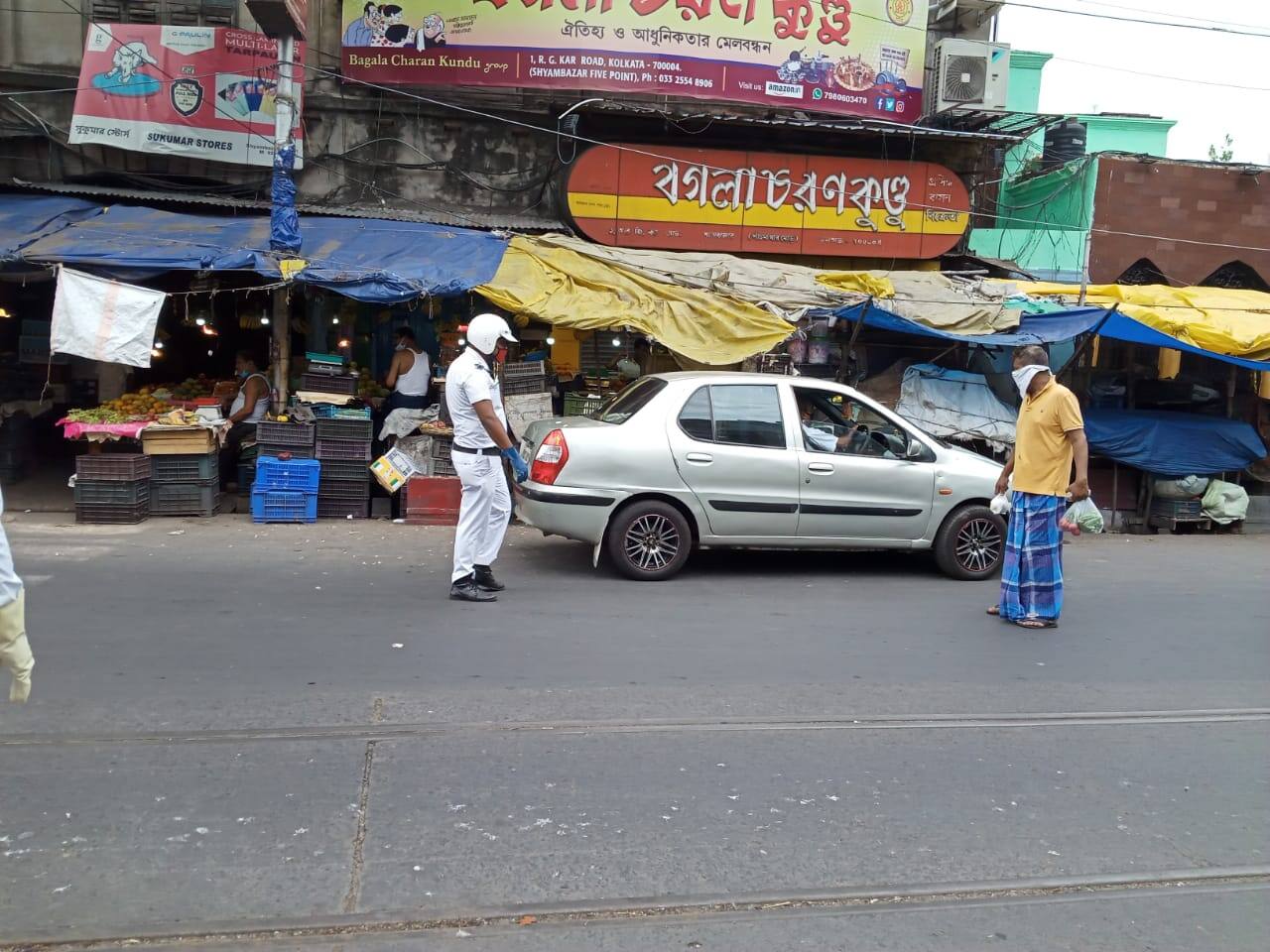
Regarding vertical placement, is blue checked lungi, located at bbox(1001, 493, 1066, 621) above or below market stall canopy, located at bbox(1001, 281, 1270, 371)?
below

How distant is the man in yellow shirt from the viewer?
22.5 ft

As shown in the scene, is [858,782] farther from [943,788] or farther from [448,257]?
[448,257]

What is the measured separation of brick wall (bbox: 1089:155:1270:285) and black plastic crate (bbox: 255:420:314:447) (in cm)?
1138

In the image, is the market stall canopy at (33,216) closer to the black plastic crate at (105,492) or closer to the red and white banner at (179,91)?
the red and white banner at (179,91)

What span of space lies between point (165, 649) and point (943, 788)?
4267 millimetres

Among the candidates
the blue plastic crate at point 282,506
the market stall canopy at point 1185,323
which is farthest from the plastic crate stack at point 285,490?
the market stall canopy at point 1185,323

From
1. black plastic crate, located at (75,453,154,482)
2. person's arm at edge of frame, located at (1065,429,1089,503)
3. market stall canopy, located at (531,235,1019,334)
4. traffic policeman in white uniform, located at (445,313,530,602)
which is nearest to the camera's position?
person's arm at edge of frame, located at (1065,429,1089,503)

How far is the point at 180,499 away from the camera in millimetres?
10328

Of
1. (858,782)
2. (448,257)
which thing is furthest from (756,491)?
(448,257)

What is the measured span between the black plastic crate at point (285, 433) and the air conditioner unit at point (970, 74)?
378 inches

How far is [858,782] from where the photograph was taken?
14.1ft

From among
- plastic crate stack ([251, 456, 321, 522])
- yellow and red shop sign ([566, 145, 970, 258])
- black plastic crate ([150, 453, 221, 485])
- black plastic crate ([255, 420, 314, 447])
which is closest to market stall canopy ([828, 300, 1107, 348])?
yellow and red shop sign ([566, 145, 970, 258])

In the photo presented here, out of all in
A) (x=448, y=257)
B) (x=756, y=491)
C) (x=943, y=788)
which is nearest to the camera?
(x=943, y=788)

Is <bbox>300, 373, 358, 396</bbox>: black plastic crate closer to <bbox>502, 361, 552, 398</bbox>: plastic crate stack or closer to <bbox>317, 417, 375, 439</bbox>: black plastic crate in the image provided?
<bbox>317, 417, 375, 439</bbox>: black plastic crate
